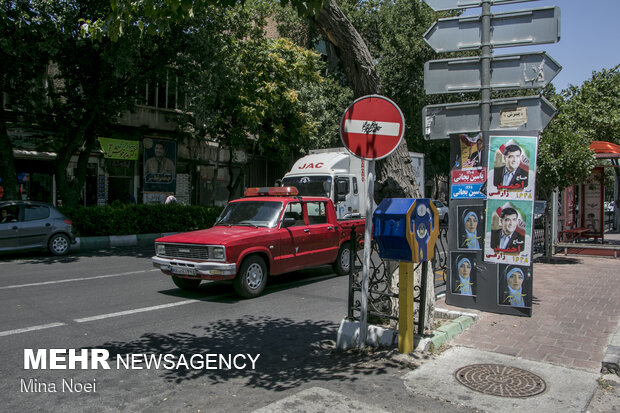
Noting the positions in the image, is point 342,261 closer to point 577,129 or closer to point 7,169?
point 577,129

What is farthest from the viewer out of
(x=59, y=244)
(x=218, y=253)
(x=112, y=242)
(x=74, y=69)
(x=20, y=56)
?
(x=112, y=242)

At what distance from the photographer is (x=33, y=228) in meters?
13.4

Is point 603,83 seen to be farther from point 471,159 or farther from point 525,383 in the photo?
point 525,383

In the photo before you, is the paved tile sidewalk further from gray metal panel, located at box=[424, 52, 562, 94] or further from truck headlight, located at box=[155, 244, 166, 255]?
truck headlight, located at box=[155, 244, 166, 255]

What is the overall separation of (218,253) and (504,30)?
517cm

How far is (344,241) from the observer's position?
10.7 meters

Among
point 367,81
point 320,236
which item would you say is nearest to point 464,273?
point 367,81

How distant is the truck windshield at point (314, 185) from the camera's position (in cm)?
1616

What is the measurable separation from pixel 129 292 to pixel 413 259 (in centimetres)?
579

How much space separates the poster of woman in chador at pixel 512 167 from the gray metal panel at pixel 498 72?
0.68 metres

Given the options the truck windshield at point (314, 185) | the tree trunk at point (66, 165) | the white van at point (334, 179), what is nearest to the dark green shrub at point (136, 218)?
the tree trunk at point (66, 165)

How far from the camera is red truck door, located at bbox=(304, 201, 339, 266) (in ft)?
31.6

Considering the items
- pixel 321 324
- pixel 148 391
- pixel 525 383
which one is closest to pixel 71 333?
pixel 148 391

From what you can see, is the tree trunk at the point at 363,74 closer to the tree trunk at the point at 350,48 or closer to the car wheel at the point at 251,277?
the tree trunk at the point at 350,48
